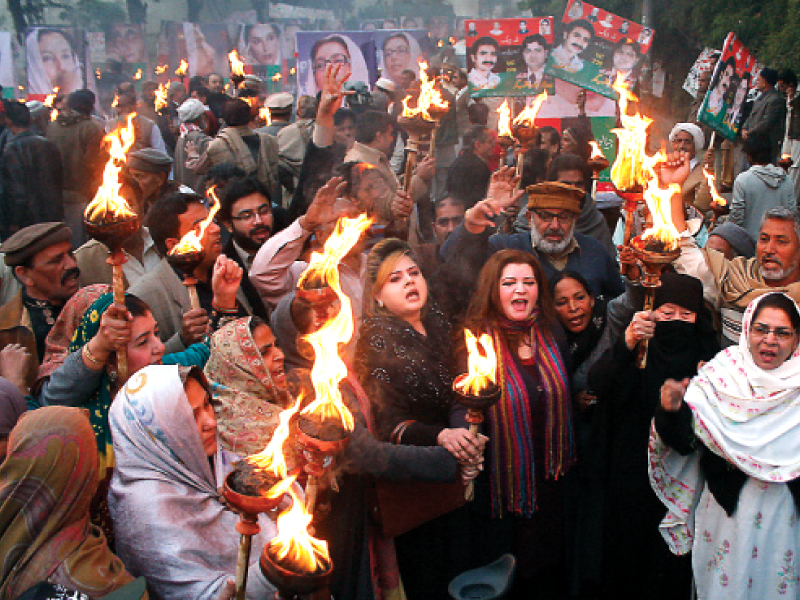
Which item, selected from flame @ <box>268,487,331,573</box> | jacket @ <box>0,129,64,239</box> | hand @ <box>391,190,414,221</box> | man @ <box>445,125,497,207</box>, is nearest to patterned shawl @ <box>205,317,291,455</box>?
flame @ <box>268,487,331,573</box>

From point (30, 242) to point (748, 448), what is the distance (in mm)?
3607

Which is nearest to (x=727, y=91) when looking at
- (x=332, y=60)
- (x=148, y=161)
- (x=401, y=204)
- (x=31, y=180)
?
(x=401, y=204)

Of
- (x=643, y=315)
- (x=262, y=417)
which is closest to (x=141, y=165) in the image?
(x=262, y=417)

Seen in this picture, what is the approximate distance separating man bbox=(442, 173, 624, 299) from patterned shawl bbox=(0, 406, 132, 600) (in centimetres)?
263

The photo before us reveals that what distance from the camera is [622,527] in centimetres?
379

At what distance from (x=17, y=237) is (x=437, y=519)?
2.62 metres

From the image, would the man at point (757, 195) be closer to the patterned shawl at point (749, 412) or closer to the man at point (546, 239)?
the man at point (546, 239)

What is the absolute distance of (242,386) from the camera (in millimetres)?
3129

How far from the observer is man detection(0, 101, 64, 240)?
23.3ft

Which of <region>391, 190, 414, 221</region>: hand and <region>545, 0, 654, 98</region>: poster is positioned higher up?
<region>545, 0, 654, 98</region>: poster

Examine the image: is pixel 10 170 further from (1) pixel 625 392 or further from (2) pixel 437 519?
(1) pixel 625 392

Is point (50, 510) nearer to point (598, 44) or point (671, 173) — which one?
point (671, 173)

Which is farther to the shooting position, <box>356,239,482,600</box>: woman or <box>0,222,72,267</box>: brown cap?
<box>0,222,72,267</box>: brown cap

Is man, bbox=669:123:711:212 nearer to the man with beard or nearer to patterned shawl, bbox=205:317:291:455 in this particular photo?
the man with beard
